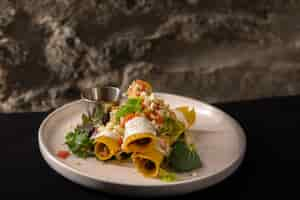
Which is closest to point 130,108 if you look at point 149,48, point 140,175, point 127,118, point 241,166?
point 127,118

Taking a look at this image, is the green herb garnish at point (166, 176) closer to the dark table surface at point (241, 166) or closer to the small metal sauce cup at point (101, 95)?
the dark table surface at point (241, 166)

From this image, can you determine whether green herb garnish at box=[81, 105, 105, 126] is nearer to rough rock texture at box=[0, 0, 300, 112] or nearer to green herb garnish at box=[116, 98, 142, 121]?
green herb garnish at box=[116, 98, 142, 121]

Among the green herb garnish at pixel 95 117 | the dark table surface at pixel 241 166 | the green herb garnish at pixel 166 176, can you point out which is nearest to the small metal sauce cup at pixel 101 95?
the green herb garnish at pixel 95 117

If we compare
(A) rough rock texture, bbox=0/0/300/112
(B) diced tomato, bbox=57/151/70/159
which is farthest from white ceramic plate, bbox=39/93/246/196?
(A) rough rock texture, bbox=0/0/300/112

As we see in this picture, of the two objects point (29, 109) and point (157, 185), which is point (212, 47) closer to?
point (29, 109)

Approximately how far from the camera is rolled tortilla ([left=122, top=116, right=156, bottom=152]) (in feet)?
2.56

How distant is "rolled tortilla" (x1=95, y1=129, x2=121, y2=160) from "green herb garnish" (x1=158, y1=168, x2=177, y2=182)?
92 mm

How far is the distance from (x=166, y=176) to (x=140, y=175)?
47mm

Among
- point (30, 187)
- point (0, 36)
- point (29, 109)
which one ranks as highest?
point (0, 36)

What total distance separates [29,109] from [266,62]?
0.82 m

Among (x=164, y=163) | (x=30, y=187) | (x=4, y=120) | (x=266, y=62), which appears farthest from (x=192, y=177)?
(x=266, y=62)

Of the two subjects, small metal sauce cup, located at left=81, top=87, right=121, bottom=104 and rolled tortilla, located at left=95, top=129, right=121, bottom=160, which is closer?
rolled tortilla, located at left=95, top=129, right=121, bottom=160

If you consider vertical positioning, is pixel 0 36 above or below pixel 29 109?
above

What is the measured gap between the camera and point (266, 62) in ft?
5.20
